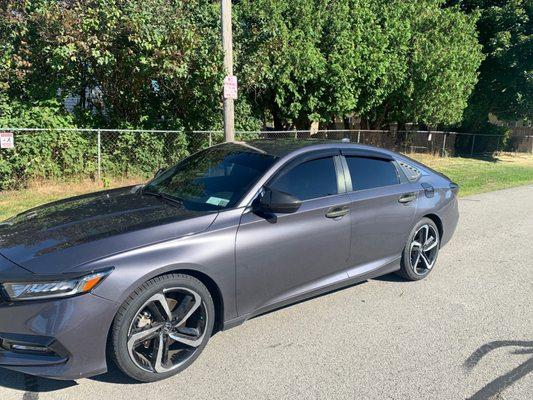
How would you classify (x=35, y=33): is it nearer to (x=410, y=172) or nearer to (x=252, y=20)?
(x=252, y=20)

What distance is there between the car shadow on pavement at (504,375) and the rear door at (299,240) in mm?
1279

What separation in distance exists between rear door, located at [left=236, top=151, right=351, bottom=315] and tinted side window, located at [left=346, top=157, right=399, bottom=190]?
0.20 metres

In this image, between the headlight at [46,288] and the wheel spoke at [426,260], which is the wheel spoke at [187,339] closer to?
the headlight at [46,288]

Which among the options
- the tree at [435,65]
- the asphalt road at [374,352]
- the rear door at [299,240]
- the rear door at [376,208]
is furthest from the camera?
the tree at [435,65]

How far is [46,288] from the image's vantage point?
9.09ft

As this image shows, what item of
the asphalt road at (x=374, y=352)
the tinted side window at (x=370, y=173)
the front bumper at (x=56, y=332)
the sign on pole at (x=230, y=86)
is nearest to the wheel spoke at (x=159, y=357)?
the asphalt road at (x=374, y=352)

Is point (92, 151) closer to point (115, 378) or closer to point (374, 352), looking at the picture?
point (115, 378)

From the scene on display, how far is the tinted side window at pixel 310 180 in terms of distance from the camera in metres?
3.96

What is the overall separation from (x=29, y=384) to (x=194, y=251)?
1.39 meters

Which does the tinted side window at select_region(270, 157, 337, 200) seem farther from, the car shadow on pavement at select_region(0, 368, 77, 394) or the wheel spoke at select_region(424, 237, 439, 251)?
the car shadow on pavement at select_region(0, 368, 77, 394)

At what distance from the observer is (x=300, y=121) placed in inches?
591

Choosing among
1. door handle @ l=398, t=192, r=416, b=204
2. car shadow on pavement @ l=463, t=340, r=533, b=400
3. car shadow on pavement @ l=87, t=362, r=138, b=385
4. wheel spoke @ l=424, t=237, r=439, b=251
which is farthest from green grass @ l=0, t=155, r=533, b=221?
car shadow on pavement @ l=463, t=340, r=533, b=400

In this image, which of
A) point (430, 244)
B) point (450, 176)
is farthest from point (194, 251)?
point (450, 176)

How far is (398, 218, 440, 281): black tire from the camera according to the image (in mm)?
4967
